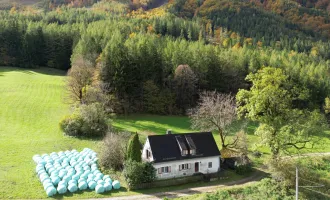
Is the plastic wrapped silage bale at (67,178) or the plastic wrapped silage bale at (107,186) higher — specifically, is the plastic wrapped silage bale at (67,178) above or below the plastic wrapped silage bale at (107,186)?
above

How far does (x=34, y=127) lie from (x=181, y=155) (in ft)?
98.6

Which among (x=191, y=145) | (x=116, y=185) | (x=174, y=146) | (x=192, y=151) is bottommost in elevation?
(x=116, y=185)

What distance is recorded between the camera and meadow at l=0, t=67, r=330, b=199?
131ft

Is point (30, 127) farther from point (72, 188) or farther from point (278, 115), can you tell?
point (278, 115)

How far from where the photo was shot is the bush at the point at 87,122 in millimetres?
57469

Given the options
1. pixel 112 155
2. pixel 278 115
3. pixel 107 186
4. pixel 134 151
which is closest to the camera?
pixel 107 186

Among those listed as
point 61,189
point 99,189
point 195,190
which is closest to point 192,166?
point 195,190

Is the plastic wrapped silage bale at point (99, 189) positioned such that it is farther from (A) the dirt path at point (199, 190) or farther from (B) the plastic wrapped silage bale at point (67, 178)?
(B) the plastic wrapped silage bale at point (67, 178)

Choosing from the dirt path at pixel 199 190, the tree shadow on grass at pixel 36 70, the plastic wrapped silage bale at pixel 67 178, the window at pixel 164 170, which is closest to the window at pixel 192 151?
the window at pixel 164 170

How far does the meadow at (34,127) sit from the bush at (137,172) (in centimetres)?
135

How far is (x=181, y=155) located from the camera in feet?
145

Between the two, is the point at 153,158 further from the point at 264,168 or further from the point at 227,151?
the point at 264,168

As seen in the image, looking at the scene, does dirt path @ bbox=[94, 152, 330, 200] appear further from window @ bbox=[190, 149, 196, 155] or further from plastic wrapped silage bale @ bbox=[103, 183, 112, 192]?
window @ bbox=[190, 149, 196, 155]

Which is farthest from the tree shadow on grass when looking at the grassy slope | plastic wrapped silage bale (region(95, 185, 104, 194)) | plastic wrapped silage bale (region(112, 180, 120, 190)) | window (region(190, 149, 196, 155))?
plastic wrapped silage bale (region(95, 185, 104, 194))
